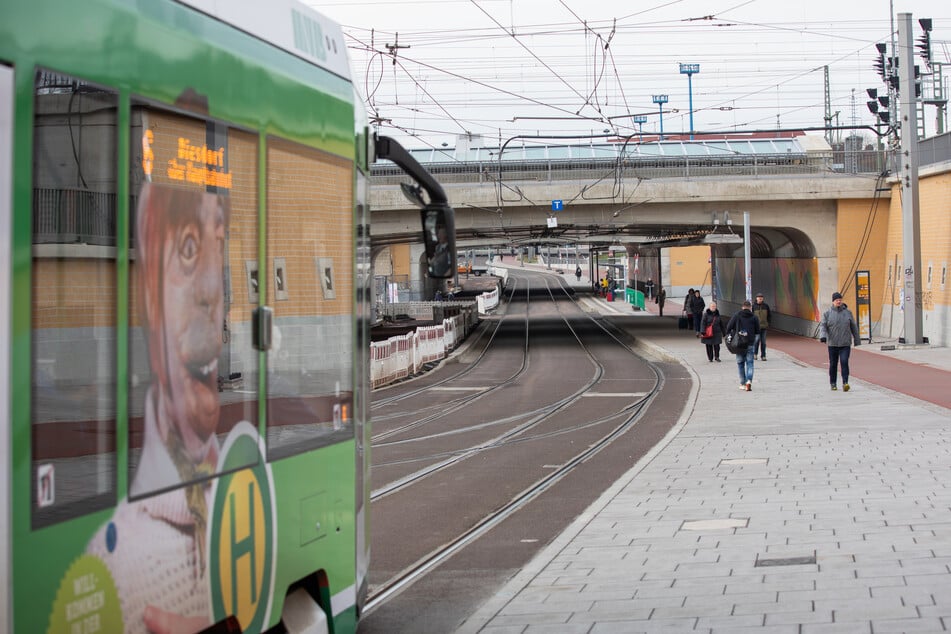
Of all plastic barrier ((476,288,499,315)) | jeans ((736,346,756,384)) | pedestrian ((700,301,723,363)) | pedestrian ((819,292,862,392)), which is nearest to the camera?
pedestrian ((819,292,862,392))

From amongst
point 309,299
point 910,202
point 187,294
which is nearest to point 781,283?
point 910,202

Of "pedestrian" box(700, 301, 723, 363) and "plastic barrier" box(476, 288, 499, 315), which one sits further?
"plastic barrier" box(476, 288, 499, 315)

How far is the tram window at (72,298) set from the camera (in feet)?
9.95

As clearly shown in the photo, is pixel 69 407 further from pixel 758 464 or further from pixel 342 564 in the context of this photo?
pixel 758 464

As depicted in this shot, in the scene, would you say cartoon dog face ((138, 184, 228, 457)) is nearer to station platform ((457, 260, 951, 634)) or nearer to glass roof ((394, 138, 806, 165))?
station platform ((457, 260, 951, 634))

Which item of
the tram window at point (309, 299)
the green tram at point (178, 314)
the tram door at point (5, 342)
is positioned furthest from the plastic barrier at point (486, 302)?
the tram door at point (5, 342)

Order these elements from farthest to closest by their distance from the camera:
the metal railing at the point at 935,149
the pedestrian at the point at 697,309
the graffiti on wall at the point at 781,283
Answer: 1. the graffiti on wall at the point at 781,283
2. the pedestrian at the point at 697,309
3. the metal railing at the point at 935,149

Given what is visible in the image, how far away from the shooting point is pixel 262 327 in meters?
4.36

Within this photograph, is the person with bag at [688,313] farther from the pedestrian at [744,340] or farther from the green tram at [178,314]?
the green tram at [178,314]

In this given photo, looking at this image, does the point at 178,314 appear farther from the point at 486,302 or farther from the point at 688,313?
the point at 486,302

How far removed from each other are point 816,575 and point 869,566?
362 millimetres

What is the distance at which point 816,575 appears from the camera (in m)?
7.20

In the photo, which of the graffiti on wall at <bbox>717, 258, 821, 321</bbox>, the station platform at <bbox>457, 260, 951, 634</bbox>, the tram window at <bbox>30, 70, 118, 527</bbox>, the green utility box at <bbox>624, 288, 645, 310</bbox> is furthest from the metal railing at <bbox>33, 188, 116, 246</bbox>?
the green utility box at <bbox>624, 288, 645, 310</bbox>

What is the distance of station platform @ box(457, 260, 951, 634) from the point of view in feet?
21.0
